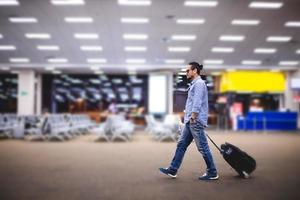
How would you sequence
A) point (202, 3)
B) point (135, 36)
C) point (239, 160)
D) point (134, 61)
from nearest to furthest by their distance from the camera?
point (239, 160) < point (202, 3) < point (135, 36) < point (134, 61)

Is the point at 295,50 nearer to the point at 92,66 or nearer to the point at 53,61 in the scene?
the point at 92,66

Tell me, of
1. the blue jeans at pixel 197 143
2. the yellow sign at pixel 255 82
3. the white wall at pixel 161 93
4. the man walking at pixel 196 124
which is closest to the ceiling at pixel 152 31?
the yellow sign at pixel 255 82

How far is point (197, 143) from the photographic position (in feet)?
14.4

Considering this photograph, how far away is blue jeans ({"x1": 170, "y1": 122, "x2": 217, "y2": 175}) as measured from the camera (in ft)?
14.3

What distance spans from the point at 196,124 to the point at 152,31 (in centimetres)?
1115

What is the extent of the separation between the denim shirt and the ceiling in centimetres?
763

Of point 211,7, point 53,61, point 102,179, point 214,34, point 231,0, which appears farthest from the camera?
point 53,61

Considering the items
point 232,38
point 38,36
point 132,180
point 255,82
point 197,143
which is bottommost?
point 132,180

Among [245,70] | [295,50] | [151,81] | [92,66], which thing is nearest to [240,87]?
[245,70]

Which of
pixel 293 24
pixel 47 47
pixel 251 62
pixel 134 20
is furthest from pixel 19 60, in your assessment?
pixel 293 24

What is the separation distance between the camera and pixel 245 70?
22500 millimetres

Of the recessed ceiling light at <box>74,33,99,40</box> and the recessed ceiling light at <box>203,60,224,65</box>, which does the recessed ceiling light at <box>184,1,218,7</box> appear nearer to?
the recessed ceiling light at <box>74,33,99,40</box>

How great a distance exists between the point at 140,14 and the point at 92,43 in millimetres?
Result: 4792

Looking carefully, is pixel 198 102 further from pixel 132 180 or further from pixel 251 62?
pixel 251 62
